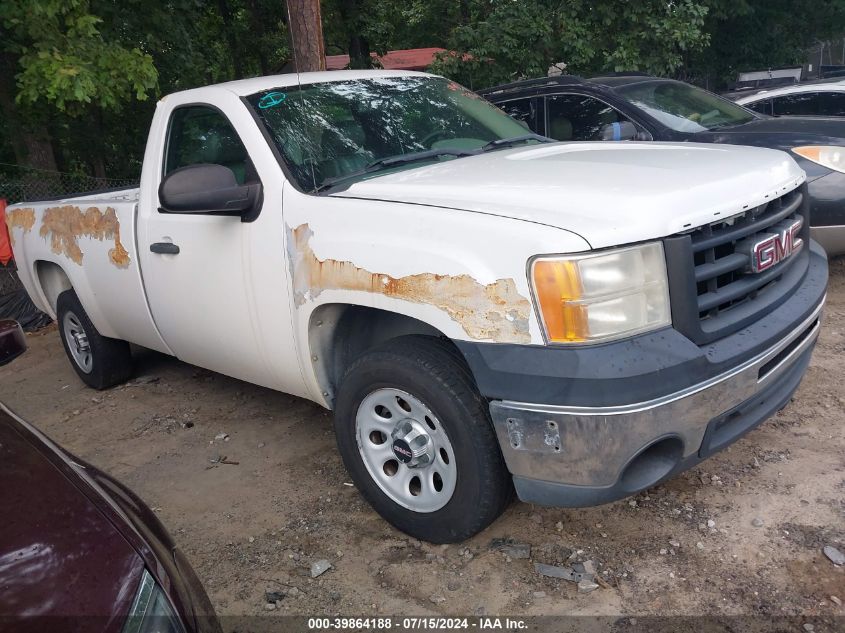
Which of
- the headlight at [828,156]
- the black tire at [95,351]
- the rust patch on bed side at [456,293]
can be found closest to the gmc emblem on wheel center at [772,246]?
the rust patch on bed side at [456,293]

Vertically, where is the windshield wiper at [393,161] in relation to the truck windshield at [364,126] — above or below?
below

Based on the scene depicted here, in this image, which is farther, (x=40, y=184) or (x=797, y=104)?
(x=40, y=184)

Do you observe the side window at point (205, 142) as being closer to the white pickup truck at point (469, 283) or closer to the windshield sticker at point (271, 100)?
the white pickup truck at point (469, 283)

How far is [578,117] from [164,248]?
404cm

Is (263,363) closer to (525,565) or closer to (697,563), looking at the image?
(525,565)

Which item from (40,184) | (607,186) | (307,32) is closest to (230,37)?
(40,184)

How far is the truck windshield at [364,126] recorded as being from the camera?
3.39 metres

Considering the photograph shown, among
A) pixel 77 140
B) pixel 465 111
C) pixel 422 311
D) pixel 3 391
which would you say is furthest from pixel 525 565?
pixel 77 140

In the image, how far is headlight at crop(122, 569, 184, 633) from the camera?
1.48 meters

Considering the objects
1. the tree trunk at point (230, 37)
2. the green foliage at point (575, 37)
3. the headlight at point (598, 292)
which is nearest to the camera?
the headlight at point (598, 292)

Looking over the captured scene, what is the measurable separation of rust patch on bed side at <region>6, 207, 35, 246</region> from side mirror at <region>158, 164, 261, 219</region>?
2.64m

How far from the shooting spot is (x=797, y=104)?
8469 millimetres

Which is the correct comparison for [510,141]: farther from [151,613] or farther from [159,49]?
[159,49]

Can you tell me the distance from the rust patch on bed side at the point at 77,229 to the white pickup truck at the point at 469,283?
0.89ft
